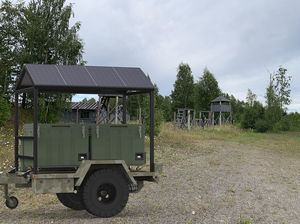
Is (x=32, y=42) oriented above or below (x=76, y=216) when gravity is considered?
above

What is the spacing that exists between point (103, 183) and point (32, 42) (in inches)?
976

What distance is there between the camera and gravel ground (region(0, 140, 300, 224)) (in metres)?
7.86

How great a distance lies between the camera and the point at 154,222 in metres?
7.30

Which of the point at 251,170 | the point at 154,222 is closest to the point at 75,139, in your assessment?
the point at 154,222

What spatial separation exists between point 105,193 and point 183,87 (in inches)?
2158

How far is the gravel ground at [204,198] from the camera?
7855 millimetres

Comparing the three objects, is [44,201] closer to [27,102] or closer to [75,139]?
[75,139]

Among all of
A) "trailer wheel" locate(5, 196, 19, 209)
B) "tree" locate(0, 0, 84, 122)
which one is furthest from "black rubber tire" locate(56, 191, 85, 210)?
"tree" locate(0, 0, 84, 122)

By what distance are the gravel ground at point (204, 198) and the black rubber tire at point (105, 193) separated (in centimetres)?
19

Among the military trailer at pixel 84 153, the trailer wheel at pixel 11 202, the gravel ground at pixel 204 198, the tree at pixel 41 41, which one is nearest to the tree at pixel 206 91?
the tree at pixel 41 41

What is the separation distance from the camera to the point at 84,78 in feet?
23.7

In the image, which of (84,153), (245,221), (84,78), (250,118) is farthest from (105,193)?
(250,118)

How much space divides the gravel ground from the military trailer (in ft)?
1.91

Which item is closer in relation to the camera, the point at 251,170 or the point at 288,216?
the point at 288,216
